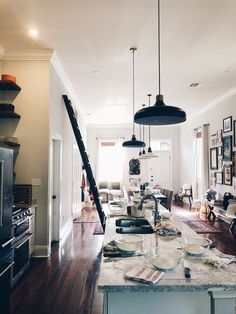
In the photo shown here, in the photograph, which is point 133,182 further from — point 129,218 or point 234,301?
point 234,301

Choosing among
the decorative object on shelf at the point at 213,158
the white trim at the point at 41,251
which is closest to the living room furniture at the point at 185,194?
the decorative object on shelf at the point at 213,158

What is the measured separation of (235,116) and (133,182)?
4.76 metres

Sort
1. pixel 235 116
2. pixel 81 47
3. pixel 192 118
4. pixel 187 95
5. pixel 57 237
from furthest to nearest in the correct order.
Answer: pixel 192 118
pixel 187 95
pixel 235 116
pixel 57 237
pixel 81 47

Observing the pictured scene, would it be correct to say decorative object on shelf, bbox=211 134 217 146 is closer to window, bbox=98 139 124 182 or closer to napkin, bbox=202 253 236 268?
window, bbox=98 139 124 182

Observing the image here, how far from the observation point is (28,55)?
4.16 metres

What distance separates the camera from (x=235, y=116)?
20.3 ft

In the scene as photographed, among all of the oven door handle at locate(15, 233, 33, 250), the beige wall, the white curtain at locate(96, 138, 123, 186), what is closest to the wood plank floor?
the oven door handle at locate(15, 233, 33, 250)

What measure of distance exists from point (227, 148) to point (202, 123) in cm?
218

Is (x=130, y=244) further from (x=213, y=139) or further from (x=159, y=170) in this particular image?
(x=159, y=170)

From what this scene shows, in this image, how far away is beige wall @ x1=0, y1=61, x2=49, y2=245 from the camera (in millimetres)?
4156

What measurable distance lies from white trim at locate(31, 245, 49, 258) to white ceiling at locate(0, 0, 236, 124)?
3.16 meters

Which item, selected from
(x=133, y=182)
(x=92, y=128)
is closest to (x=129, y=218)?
(x=133, y=182)

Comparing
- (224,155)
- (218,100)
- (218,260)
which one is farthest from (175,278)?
(218,100)

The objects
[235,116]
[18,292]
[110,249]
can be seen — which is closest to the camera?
[110,249]
